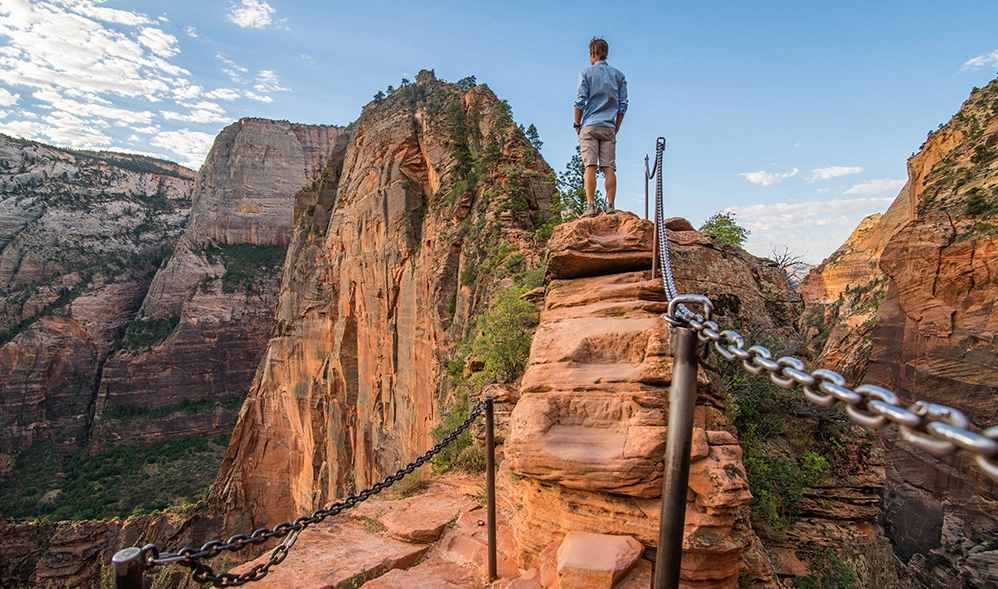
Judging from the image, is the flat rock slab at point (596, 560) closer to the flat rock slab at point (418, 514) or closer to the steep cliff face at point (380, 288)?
the flat rock slab at point (418, 514)

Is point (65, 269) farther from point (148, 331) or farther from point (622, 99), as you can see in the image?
point (622, 99)

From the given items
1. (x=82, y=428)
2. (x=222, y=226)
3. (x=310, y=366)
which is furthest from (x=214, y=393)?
(x=310, y=366)

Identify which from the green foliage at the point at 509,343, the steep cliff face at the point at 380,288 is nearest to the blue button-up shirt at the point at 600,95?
the green foliage at the point at 509,343

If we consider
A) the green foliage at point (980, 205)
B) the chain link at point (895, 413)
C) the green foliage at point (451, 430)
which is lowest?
the green foliage at point (451, 430)

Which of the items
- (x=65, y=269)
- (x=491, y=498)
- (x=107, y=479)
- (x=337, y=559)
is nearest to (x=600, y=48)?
(x=491, y=498)

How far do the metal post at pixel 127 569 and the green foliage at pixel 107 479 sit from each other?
44.1 meters

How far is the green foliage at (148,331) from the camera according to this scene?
6066 cm

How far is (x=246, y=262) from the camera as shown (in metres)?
67.6

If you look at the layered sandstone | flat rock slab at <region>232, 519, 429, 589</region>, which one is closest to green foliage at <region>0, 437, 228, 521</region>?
flat rock slab at <region>232, 519, 429, 589</region>

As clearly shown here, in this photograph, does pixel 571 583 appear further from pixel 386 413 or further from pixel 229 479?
pixel 229 479

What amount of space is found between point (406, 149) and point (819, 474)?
20277 mm

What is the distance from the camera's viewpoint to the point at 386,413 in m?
20.9

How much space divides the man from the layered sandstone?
68.5 inches

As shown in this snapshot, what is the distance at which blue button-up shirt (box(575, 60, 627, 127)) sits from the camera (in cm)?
597
